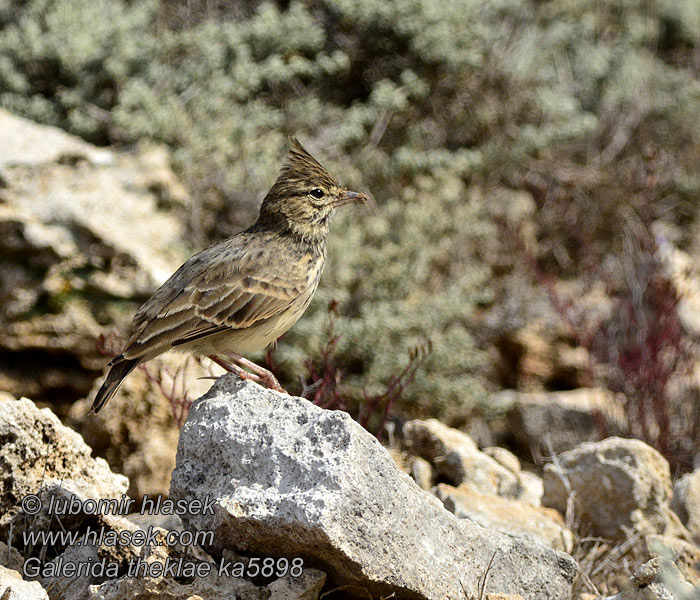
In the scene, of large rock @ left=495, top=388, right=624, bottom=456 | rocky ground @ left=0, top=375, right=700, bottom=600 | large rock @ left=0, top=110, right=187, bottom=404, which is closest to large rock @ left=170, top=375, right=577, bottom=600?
rocky ground @ left=0, top=375, right=700, bottom=600

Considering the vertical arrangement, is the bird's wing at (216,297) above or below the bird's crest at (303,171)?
below

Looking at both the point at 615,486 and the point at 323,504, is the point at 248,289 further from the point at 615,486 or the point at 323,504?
the point at 615,486

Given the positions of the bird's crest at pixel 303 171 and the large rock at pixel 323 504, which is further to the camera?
the bird's crest at pixel 303 171

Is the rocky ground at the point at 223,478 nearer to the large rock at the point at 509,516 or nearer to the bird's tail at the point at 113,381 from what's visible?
the large rock at the point at 509,516

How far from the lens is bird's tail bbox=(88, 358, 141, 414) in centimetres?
430

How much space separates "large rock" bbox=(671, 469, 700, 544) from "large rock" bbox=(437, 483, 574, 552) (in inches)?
31.5

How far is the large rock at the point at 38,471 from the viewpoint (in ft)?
13.4

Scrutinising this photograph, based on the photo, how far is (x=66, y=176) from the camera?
7344 millimetres

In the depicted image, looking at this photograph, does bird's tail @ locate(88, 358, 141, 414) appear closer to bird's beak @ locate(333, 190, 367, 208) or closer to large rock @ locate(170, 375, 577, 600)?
large rock @ locate(170, 375, 577, 600)

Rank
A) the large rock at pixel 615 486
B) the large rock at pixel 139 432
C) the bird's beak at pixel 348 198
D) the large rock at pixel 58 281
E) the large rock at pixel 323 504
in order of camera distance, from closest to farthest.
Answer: the large rock at pixel 323 504 → the large rock at pixel 615 486 → the bird's beak at pixel 348 198 → the large rock at pixel 139 432 → the large rock at pixel 58 281

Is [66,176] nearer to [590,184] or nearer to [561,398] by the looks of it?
[561,398]

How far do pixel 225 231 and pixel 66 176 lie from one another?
149 cm

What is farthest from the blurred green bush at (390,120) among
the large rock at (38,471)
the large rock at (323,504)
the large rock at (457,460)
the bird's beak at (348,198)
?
the large rock at (323,504)

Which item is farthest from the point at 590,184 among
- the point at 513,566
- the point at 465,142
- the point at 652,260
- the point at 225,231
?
the point at 513,566
